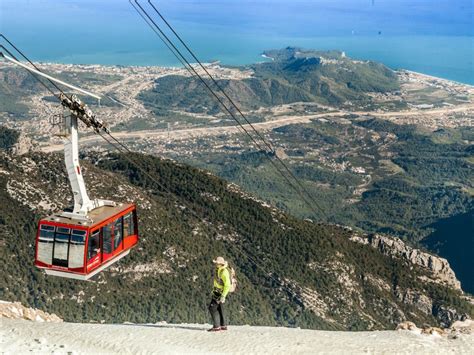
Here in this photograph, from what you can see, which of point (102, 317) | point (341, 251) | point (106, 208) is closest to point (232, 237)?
point (341, 251)

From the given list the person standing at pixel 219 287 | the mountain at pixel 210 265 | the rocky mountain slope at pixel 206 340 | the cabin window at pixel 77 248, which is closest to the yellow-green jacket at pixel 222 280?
the person standing at pixel 219 287

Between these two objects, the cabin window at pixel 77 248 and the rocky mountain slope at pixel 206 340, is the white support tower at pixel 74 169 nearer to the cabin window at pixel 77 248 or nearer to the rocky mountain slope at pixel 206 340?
the cabin window at pixel 77 248

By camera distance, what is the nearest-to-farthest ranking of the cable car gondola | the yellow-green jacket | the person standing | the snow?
the snow
the person standing
the yellow-green jacket
the cable car gondola

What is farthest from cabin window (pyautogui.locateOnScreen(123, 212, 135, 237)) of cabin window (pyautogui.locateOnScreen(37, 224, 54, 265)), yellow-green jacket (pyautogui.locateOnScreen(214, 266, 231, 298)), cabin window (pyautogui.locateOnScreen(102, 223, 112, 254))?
yellow-green jacket (pyautogui.locateOnScreen(214, 266, 231, 298))

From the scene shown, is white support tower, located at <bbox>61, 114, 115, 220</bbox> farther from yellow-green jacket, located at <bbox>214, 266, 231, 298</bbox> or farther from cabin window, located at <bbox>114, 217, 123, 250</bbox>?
yellow-green jacket, located at <bbox>214, 266, 231, 298</bbox>

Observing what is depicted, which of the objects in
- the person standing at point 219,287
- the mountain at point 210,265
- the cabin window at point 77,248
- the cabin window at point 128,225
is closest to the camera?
the person standing at point 219,287

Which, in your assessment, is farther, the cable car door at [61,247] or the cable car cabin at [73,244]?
the cable car door at [61,247]

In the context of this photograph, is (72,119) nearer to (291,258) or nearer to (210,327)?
(210,327)
